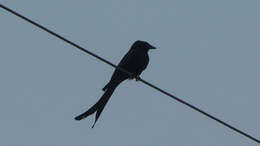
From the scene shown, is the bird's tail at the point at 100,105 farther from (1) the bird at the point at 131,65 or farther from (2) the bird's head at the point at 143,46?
(2) the bird's head at the point at 143,46

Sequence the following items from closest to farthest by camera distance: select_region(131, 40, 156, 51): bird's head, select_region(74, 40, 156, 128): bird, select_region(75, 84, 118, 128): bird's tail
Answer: select_region(75, 84, 118, 128): bird's tail
select_region(74, 40, 156, 128): bird
select_region(131, 40, 156, 51): bird's head

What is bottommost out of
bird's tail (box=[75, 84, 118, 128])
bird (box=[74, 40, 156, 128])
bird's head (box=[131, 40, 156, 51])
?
bird's tail (box=[75, 84, 118, 128])

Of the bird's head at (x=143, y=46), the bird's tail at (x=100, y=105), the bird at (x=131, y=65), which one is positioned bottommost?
the bird's tail at (x=100, y=105)

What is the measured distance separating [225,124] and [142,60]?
12.2 feet

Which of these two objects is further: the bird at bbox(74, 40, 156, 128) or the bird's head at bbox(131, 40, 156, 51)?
the bird's head at bbox(131, 40, 156, 51)

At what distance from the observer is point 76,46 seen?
5500 millimetres

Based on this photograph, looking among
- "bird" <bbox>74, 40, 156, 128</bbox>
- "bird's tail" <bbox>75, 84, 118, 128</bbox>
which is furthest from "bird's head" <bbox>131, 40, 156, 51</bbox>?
"bird's tail" <bbox>75, 84, 118, 128</bbox>

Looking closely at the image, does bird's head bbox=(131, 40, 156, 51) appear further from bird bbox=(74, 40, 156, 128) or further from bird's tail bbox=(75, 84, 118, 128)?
bird's tail bbox=(75, 84, 118, 128)

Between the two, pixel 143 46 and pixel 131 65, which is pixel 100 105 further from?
pixel 143 46

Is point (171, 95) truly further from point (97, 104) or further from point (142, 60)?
point (142, 60)

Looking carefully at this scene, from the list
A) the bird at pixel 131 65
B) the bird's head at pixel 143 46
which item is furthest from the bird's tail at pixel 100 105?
the bird's head at pixel 143 46

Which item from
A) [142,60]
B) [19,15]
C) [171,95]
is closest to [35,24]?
[19,15]

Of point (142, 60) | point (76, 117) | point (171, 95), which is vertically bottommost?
point (76, 117)

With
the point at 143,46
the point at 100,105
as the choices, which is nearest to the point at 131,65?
the point at 143,46
